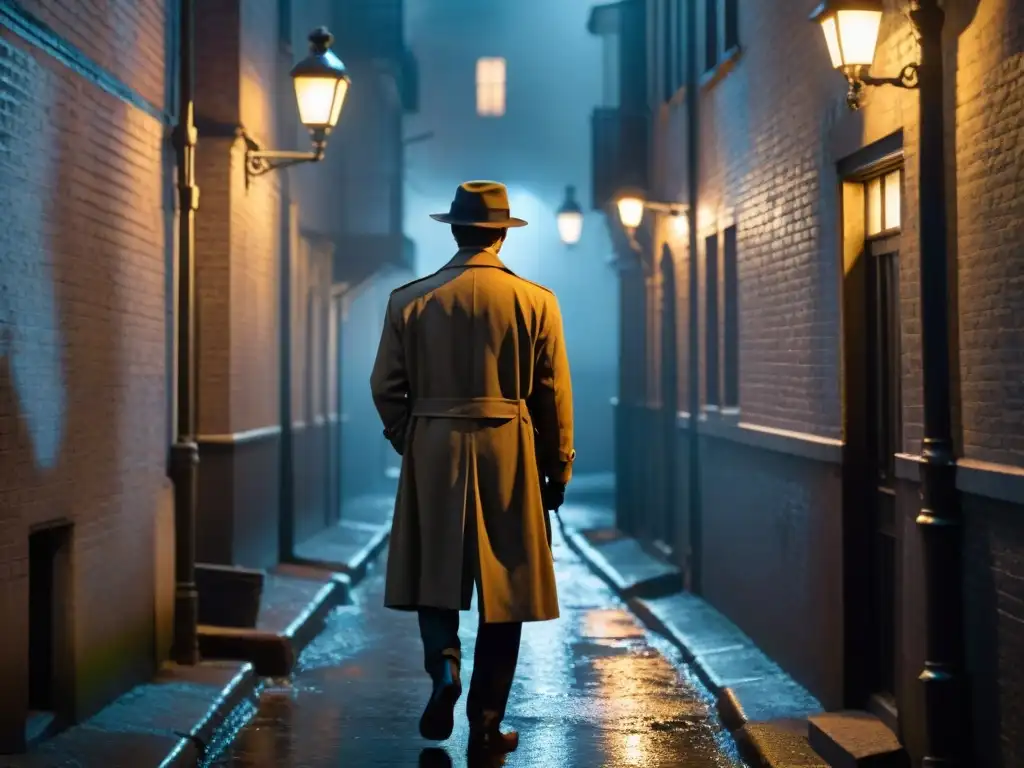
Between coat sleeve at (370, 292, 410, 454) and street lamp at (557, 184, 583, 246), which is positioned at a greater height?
street lamp at (557, 184, 583, 246)

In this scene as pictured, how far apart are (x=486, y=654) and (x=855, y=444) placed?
238 cm

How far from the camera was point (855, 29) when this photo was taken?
6988mm

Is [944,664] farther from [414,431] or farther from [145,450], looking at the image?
[145,450]

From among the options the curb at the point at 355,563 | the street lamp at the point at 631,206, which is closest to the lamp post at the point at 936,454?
the curb at the point at 355,563

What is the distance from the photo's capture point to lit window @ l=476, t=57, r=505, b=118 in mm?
38188

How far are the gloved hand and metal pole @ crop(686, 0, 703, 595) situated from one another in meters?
6.01

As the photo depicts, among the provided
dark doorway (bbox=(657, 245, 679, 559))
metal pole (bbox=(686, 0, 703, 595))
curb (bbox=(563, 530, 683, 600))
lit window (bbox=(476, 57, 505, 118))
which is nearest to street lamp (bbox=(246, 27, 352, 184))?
metal pole (bbox=(686, 0, 703, 595))

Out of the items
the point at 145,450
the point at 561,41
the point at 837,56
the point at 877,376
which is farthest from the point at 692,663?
the point at 561,41

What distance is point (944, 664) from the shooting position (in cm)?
638

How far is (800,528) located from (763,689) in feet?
3.29

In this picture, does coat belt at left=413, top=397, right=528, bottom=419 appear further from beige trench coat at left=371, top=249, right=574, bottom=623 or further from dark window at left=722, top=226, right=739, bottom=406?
dark window at left=722, top=226, right=739, bottom=406

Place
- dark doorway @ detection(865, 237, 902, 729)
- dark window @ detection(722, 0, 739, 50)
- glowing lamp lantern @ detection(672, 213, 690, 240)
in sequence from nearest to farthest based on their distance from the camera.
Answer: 1. dark doorway @ detection(865, 237, 902, 729)
2. dark window @ detection(722, 0, 739, 50)
3. glowing lamp lantern @ detection(672, 213, 690, 240)

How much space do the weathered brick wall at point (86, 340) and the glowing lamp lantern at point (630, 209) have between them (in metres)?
5.92

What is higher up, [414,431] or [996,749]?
[414,431]
